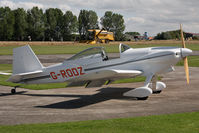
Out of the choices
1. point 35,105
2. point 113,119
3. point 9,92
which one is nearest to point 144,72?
point 113,119

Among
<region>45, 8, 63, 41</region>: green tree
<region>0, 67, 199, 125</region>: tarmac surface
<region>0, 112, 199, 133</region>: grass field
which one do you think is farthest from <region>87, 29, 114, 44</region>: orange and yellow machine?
<region>0, 112, 199, 133</region>: grass field

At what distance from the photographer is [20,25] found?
10138cm

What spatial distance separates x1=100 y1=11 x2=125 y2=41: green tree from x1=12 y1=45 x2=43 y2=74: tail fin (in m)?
118

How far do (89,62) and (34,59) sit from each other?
2859 millimetres

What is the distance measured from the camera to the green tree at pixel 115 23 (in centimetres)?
13050

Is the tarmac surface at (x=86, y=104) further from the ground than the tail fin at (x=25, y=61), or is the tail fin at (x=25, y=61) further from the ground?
the tail fin at (x=25, y=61)

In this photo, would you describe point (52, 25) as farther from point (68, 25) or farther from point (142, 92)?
point (142, 92)

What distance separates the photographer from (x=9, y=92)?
13.2 m

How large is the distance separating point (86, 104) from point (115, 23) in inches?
4975

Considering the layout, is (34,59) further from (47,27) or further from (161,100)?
(47,27)

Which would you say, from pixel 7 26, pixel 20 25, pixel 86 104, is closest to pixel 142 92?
pixel 86 104

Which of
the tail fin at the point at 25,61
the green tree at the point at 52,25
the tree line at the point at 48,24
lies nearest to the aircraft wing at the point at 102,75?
the tail fin at the point at 25,61

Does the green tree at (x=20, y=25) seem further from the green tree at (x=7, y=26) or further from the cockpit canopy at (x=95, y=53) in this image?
the cockpit canopy at (x=95, y=53)

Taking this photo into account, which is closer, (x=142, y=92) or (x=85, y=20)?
(x=142, y=92)
